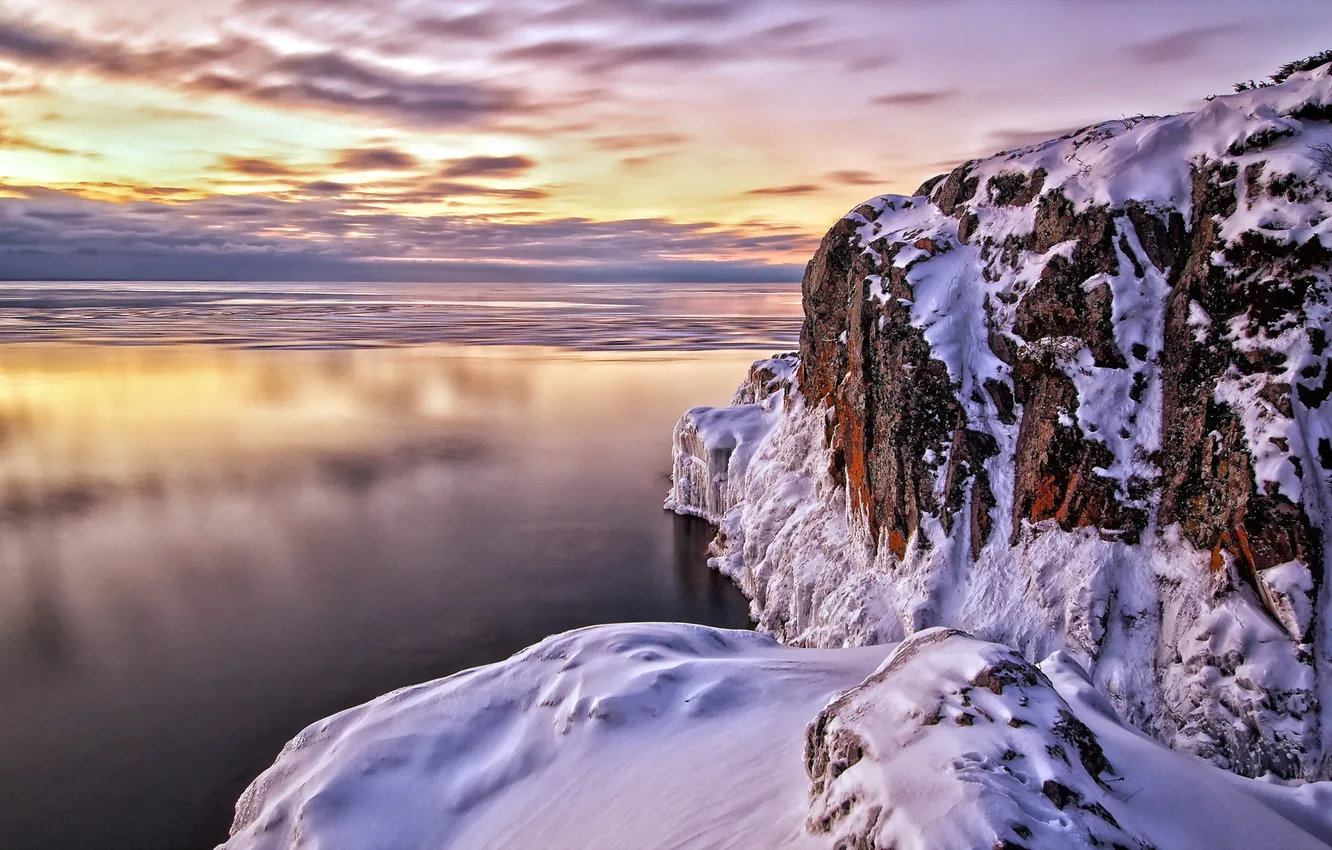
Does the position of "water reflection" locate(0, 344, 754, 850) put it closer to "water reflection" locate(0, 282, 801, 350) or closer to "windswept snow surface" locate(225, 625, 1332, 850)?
"windswept snow surface" locate(225, 625, 1332, 850)

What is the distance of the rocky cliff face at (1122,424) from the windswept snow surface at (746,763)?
182cm

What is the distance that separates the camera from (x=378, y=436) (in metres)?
35.2

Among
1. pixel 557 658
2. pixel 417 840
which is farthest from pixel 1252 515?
pixel 417 840

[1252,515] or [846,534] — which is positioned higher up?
[1252,515]

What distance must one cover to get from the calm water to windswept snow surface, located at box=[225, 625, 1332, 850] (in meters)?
4.49

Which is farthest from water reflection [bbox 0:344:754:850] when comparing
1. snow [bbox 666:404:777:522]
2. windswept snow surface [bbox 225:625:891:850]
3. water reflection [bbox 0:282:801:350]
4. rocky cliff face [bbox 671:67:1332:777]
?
water reflection [bbox 0:282:801:350]

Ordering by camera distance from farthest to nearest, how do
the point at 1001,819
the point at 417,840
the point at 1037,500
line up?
the point at 1037,500
the point at 417,840
the point at 1001,819

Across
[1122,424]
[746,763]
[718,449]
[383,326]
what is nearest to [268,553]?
[718,449]

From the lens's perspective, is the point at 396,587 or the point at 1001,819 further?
the point at 396,587

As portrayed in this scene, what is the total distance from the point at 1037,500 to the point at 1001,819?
7.80 m

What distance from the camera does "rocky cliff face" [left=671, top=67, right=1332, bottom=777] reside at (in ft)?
29.8

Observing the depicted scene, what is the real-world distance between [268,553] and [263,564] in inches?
32.6

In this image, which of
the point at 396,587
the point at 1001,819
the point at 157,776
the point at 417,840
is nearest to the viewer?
the point at 1001,819

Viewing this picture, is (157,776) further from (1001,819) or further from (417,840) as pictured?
(1001,819)
